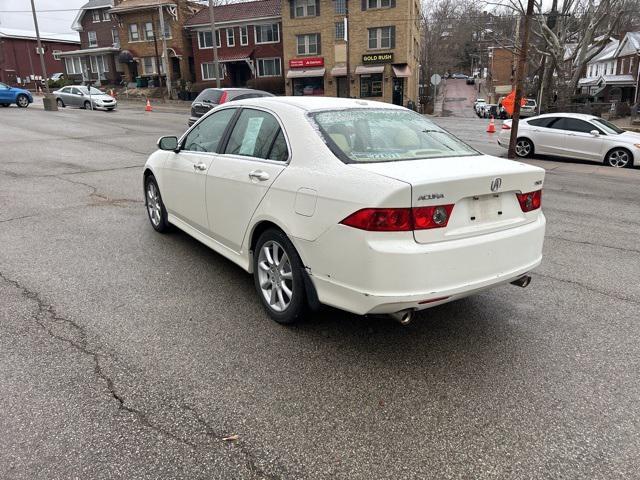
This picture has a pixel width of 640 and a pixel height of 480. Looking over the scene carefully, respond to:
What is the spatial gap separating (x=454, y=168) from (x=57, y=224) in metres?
5.55

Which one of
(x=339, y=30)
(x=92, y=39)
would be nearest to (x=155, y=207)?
(x=339, y=30)

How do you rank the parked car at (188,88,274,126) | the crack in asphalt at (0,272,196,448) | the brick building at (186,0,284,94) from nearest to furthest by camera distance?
the crack in asphalt at (0,272,196,448) < the parked car at (188,88,274,126) < the brick building at (186,0,284,94)

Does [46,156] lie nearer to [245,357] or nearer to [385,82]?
[245,357]

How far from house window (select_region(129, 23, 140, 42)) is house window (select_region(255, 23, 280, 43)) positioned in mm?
14263

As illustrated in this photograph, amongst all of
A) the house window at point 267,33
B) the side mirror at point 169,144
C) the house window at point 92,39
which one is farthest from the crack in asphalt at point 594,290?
the house window at point 92,39

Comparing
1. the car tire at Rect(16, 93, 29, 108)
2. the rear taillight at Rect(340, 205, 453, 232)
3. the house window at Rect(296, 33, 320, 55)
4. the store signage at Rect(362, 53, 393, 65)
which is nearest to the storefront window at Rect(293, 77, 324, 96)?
the house window at Rect(296, 33, 320, 55)

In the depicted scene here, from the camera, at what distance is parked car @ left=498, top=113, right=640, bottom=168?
14.3m

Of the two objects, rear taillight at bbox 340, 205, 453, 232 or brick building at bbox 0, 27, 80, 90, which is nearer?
rear taillight at bbox 340, 205, 453, 232

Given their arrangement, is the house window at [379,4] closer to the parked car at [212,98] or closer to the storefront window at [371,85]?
the storefront window at [371,85]

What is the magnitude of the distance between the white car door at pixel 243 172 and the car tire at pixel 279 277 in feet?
0.99

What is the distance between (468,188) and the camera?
3.18 metres

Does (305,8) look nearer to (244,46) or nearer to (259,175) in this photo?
(244,46)

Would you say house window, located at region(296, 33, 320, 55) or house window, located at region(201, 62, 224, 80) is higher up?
house window, located at region(296, 33, 320, 55)

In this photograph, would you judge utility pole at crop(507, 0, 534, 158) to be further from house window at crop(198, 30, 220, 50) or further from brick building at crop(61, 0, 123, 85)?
brick building at crop(61, 0, 123, 85)
